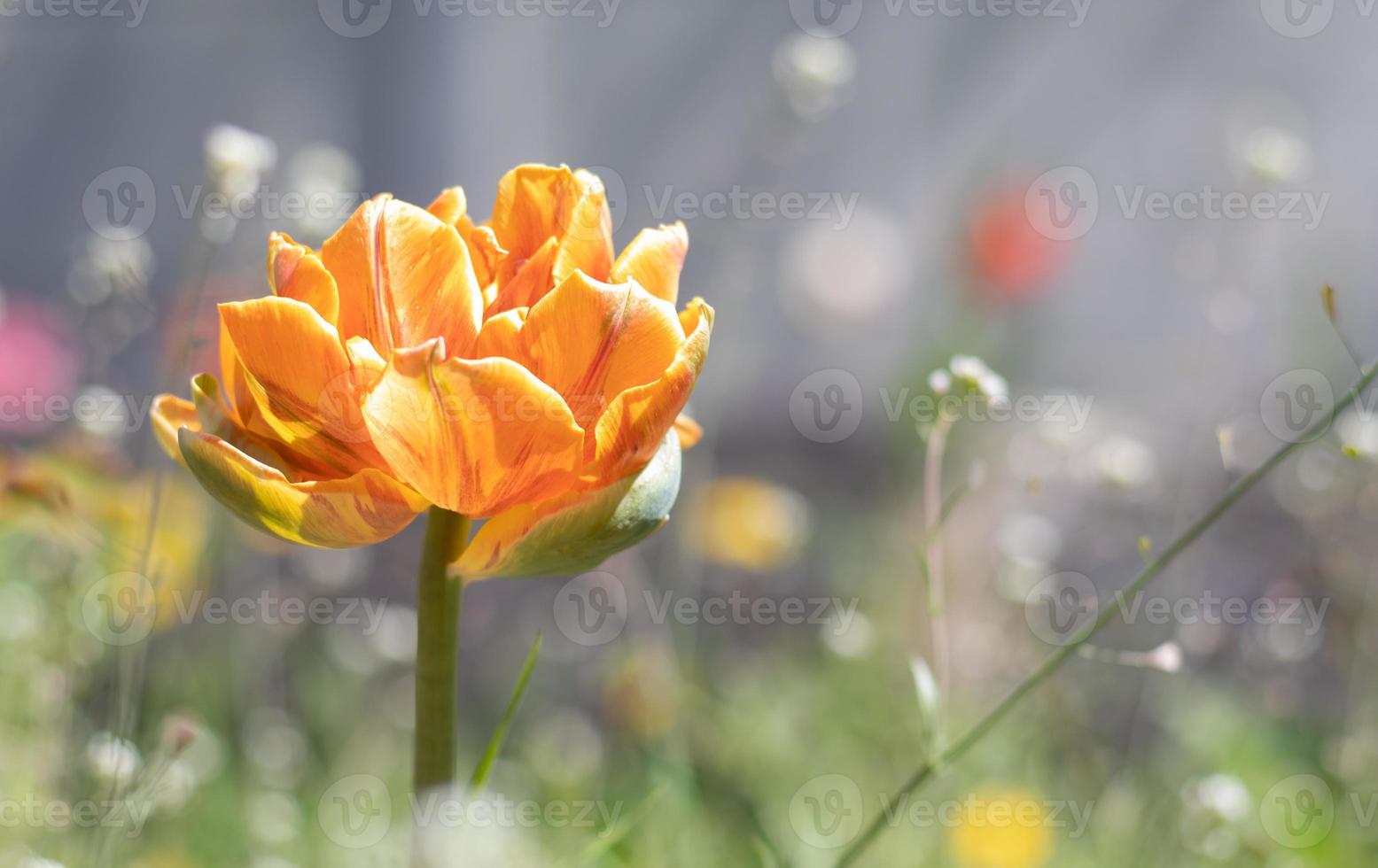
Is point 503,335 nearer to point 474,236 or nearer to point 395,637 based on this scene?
point 474,236

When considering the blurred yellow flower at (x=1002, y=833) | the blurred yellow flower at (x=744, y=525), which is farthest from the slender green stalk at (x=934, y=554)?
the blurred yellow flower at (x=744, y=525)

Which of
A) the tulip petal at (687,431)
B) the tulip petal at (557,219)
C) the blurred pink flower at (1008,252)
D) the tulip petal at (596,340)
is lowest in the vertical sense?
the blurred pink flower at (1008,252)

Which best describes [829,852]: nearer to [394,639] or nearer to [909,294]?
[394,639]

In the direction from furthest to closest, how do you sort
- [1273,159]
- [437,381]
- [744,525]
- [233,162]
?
[744,525] → [1273,159] → [233,162] → [437,381]

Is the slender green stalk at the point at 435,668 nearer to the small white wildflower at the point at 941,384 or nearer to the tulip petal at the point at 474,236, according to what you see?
the tulip petal at the point at 474,236

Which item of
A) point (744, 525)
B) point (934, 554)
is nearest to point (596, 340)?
point (934, 554)
